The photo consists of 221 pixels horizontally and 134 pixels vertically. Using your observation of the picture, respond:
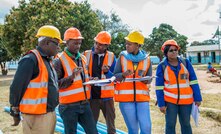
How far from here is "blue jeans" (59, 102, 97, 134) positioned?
3770 mm

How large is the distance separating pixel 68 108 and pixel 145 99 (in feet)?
3.77

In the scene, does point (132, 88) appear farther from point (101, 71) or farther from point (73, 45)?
point (73, 45)

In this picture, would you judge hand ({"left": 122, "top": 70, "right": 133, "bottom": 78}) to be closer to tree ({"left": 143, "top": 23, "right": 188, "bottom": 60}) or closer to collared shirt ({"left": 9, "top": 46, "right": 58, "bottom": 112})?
collared shirt ({"left": 9, "top": 46, "right": 58, "bottom": 112})

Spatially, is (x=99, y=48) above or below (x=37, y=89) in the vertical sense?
above

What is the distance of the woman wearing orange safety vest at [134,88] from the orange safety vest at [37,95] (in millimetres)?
1304

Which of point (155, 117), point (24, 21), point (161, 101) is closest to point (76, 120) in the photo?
point (161, 101)

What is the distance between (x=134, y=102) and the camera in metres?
4.16

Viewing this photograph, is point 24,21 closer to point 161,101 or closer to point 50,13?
point 50,13

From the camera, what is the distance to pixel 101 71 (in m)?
4.62

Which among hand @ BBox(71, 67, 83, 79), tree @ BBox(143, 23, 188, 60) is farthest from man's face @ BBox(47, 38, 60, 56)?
tree @ BBox(143, 23, 188, 60)

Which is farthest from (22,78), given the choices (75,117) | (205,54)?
(205,54)

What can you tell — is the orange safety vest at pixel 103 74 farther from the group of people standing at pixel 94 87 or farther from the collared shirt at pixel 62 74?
the collared shirt at pixel 62 74

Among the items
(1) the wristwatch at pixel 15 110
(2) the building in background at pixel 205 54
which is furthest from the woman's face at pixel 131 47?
(2) the building in background at pixel 205 54

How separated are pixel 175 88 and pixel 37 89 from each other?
2.17 meters
